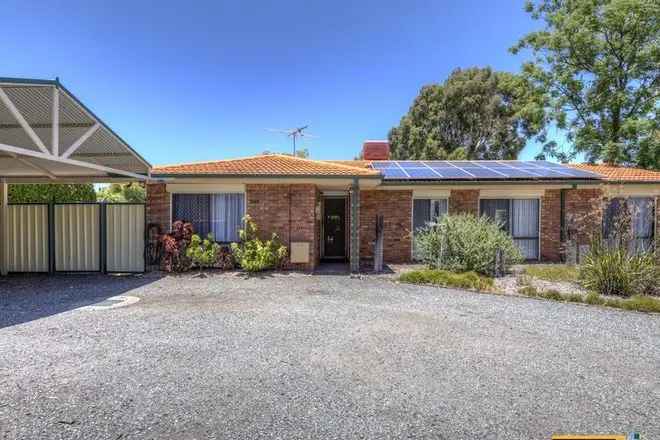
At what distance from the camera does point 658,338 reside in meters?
5.17

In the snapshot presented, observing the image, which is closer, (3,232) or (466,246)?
(466,246)

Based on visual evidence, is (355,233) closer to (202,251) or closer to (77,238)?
(202,251)

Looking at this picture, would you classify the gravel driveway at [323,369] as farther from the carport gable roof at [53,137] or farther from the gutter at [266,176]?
the gutter at [266,176]

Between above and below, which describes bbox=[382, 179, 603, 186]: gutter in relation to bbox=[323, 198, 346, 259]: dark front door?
above

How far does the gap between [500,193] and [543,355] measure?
9015mm

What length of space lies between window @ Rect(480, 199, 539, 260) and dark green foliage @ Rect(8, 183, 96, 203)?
1579cm

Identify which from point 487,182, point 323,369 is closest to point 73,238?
point 323,369

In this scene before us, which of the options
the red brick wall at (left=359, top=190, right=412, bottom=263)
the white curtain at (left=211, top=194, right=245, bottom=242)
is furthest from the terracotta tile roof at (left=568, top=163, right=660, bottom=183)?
the white curtain at (left=211, top=194, right=245, bottom=242)

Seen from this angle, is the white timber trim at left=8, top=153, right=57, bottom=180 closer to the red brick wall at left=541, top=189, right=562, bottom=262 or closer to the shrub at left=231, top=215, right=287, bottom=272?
the shrub at left=231, top=215, right=287, bottom=272

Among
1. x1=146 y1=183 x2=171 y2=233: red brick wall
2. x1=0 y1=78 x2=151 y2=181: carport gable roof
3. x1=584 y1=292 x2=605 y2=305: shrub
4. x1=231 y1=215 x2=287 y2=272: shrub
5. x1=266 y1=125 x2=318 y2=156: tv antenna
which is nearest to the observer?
x1=0 y1=78 x2=151 y2=181: carport gable roof

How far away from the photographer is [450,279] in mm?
8602

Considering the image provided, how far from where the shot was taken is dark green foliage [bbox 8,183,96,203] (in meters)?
13.7

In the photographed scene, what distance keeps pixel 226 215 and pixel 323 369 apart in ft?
24.6

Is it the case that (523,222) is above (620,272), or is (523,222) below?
above
